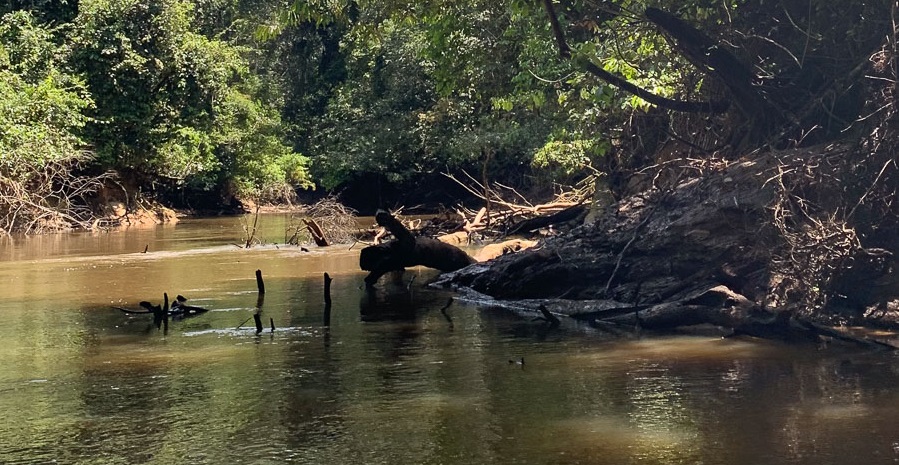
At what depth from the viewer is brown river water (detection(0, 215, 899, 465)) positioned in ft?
26.0

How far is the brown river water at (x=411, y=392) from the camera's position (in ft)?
26.0

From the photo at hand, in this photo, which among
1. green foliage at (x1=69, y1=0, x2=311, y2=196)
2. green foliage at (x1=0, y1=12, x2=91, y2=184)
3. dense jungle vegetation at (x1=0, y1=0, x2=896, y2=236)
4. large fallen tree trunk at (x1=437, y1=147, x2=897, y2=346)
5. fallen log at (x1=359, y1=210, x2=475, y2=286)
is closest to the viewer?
large fallen tree trunk at (x1=437, y1=147, x2=897, y2=346)

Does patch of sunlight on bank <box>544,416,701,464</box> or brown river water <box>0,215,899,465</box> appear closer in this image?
patch of sunlight on bank <box>544,416,701,464</box>

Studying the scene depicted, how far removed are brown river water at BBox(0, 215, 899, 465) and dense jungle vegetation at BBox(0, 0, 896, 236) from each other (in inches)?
168

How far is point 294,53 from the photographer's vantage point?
157ft

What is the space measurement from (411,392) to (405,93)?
3166 cm

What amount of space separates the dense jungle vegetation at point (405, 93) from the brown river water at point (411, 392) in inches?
168

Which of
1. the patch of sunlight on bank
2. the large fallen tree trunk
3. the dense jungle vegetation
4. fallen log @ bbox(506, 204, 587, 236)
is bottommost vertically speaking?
the patch of sunlight on bank

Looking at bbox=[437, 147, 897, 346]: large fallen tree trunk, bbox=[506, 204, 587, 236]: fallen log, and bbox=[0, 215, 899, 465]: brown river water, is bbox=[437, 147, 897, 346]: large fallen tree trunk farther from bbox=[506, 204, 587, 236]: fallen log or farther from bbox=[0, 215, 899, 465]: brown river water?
bbox=[506, 204, 587, 236]: fallen log

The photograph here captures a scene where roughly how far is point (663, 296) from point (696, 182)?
211 cm

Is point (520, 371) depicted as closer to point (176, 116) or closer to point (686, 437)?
point (686, 437)

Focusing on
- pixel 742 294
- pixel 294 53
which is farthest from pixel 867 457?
pixel 294 53

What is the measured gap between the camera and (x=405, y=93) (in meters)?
40.8

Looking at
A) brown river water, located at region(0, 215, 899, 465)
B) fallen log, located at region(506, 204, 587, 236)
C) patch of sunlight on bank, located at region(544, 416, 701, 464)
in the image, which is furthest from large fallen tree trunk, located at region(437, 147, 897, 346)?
fallen log, located at region(506, 204, 587, 236)
